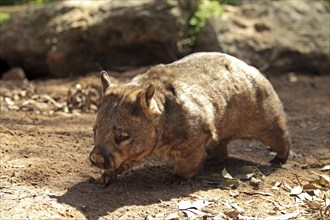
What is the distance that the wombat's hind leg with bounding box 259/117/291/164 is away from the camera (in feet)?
19.1

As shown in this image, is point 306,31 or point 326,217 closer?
point 326,217

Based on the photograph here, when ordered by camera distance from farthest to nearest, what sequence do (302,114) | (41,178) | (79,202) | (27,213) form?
(302,114) → (41,178) → (79,202) → (27,213)

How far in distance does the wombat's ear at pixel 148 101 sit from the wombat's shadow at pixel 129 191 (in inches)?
24.1

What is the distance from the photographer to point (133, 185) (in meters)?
5.07

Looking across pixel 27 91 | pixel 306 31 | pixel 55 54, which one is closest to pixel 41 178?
pixel 27 91

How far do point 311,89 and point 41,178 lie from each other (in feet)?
17.5

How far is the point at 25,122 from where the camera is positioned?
668 cm

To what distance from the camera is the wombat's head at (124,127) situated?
15.2 ft

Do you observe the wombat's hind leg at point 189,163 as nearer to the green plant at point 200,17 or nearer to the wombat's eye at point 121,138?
the wombat's eye at point 121,138

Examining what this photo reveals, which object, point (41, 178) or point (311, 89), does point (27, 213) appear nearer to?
point (41, 178)

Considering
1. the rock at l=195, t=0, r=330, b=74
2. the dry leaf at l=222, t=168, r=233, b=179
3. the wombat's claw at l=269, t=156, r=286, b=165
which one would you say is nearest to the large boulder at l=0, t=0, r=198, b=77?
the rock at l=195, t=0, r=330, b=74

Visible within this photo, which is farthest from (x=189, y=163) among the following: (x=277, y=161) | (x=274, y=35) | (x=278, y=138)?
(x=274, y=35)

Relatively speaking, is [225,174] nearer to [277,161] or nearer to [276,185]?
[276,185]

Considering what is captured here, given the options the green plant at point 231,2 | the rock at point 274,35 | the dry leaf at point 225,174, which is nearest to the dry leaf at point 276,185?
the dry leaf at point 225,174
